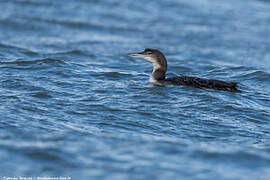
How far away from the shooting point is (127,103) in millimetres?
8703

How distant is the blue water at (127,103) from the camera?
6.27 m

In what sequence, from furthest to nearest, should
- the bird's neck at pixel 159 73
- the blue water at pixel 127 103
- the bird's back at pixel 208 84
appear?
the bird's neck at pixel 159 73, the bird's back at pixel 208 84, the blue water at pixel 127 103


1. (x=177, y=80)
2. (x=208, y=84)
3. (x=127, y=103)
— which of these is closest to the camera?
(x=127, y=103)

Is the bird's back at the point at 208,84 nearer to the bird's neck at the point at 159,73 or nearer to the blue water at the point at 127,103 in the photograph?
the blue water at the point at 127,103

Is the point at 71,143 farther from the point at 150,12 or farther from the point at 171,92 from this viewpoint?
the point at 150,12

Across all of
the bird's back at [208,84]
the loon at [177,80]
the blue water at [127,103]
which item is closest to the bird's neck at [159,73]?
the loon at [177,80]

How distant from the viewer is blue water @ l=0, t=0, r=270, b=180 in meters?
6.27

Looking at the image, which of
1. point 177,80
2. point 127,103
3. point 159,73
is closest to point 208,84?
point 177,80

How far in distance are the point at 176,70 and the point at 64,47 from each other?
12.0ft

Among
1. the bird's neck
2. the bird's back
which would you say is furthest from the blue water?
the bird's neck

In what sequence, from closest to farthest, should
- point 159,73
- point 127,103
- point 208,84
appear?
point 127,103 → point 208,84 → point 159,73

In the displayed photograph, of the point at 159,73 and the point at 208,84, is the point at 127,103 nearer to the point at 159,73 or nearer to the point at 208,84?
the point at 208,84

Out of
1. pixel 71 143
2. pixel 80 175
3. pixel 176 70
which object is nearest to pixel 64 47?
pixel 176 70

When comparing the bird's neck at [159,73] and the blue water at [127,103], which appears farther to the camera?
the bird's neck at [159,73]
